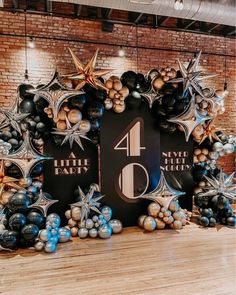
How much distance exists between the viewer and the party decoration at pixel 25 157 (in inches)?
144

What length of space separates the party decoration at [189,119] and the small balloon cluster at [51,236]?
7.23ft

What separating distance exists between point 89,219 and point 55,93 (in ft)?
5.87

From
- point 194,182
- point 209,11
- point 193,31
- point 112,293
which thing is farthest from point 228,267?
point 193,31

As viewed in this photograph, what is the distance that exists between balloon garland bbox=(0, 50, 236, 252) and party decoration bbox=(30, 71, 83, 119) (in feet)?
0.04

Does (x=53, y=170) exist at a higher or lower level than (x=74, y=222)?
higher

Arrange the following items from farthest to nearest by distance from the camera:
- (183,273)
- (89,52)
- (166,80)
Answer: (89,52) → (166,80) → (183,273)

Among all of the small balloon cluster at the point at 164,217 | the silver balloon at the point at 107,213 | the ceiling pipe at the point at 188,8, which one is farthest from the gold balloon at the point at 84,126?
the ceiling pipe at the point at 188,8

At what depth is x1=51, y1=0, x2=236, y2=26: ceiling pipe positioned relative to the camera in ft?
14.8

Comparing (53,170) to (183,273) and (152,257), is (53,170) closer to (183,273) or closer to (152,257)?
(152,257)

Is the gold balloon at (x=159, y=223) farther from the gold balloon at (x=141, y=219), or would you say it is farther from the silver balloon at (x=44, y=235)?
the silver balloon at (x=44, y=235)

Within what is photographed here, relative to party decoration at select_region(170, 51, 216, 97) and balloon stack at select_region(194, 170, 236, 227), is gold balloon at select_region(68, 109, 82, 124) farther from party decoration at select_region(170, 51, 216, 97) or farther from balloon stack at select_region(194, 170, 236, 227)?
balloon stack at select_region(194, 170, 236, 227)

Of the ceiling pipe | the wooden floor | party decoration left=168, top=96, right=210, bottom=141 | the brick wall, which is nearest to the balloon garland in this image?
party decoration left=168, top=96, right=210, bottom=141

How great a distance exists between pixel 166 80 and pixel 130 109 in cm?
71

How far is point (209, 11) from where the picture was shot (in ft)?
15.8
